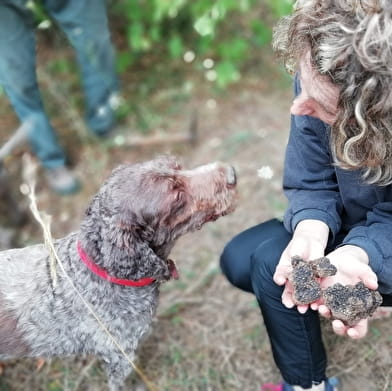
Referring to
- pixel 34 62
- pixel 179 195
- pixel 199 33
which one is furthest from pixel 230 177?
pixel 34 62

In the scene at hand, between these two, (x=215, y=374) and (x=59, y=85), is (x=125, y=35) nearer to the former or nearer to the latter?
(x=59, y=85)

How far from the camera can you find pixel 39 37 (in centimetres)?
471

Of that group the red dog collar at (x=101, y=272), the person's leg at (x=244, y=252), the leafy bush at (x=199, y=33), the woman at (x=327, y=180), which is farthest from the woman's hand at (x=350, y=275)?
the leafy bush at (x=199, y=33)

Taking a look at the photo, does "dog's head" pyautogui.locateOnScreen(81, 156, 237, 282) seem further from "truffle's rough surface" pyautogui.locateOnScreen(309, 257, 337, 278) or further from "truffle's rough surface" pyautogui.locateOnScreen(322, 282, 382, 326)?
"truffle's rough surface" pyautogui.locateOnScreen(322, 282, 382, 326)

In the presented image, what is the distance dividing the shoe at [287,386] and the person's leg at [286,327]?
104mm

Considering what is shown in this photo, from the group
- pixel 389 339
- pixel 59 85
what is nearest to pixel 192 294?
pixel 389 339

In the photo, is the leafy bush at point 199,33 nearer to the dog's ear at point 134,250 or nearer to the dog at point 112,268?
the dog at point 112,268

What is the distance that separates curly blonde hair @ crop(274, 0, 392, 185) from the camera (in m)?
1.53

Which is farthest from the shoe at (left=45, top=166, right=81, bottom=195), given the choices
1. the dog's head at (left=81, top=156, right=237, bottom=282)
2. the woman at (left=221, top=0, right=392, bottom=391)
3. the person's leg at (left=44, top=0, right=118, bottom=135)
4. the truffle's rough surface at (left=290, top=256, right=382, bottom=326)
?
the truffle's rough surface at (left=290, top=256, right=382, bottom=326)

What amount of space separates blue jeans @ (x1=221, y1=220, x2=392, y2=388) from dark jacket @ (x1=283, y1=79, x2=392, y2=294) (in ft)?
0.54

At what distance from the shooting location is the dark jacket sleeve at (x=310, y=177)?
7.19ft

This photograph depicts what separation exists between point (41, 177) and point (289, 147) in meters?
2.68

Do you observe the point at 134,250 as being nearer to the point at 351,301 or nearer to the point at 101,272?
the point at 101,272

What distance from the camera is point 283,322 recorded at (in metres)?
2.20
